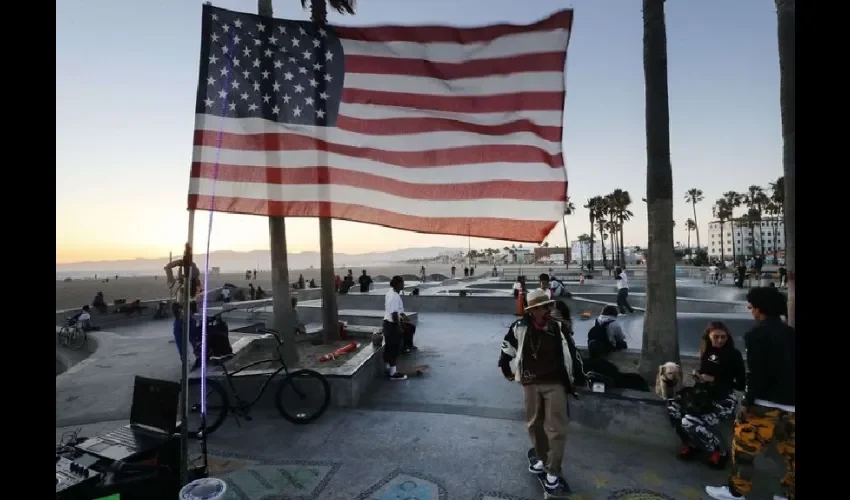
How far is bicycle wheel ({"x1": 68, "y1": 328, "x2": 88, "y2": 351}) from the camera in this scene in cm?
1491

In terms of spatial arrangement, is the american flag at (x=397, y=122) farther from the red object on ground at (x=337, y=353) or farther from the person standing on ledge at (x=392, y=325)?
the red object on ground at (x=337, y=353)

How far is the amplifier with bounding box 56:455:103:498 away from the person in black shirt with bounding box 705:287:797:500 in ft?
18.8

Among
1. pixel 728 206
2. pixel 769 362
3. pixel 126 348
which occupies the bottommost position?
pixel 126 348

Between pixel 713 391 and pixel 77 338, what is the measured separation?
63.4 feet

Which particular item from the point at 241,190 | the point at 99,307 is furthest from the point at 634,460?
the point at 99,307

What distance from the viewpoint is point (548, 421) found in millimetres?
4434

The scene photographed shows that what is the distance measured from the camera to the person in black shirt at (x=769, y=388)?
3605mm

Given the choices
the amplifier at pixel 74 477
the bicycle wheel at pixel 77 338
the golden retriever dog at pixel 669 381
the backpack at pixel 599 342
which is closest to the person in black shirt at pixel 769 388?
the golden retriever dog at pixel 669 381

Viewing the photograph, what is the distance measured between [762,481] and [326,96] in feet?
20.5

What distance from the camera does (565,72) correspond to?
388cm

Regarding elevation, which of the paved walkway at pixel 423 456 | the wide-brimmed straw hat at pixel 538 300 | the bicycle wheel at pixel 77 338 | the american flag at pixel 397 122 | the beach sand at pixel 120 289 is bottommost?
Answer: the beach sand at pixel 120 289

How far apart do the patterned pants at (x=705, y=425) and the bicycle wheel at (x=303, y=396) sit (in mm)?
4956

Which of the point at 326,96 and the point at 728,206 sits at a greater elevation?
the point at 728,206
